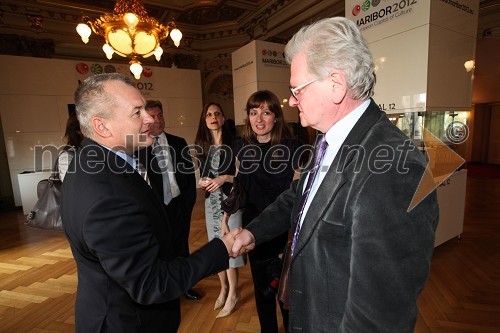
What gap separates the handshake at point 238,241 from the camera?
1223 millimetres

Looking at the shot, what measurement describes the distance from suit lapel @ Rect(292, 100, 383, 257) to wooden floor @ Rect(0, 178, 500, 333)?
68.7 inches

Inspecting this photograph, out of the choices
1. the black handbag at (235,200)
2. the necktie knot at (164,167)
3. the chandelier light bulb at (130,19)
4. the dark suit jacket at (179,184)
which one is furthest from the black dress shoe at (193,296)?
the chandelier light bulb at (130,19)

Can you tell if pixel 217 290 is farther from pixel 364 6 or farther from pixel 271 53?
pixel 271 53

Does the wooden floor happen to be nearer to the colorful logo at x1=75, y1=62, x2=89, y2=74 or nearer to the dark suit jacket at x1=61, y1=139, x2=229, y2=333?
the dark suit jacket at x1=61, y1=139, x2=229, y2=333

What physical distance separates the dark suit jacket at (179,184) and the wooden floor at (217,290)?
0.69m

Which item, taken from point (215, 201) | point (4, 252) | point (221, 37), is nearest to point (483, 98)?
point (221, 37)

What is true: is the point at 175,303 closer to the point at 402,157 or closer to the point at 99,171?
the point at 99,171

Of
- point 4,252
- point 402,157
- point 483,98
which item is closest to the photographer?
point 402,157

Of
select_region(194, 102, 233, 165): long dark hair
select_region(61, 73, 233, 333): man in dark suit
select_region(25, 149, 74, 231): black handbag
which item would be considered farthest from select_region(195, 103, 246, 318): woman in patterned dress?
select_region(25, 149, 74, 231): black handbag

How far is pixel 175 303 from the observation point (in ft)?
4.23

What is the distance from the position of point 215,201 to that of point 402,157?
6.23ft

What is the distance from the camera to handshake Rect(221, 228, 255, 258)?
1.22 m

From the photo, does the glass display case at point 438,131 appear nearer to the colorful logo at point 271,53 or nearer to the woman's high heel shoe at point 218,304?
the woman's high heel shoe at point 218,304

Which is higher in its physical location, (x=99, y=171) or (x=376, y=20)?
(x=376, y=20)
